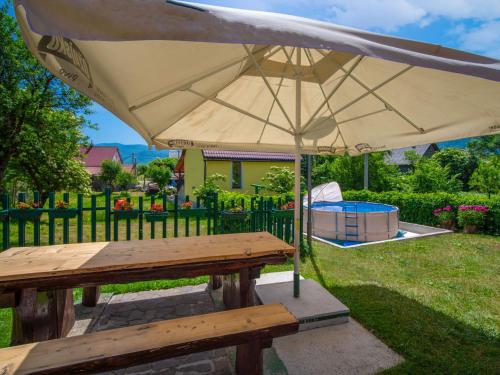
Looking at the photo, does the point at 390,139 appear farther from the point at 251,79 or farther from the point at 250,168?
the point at 250,168

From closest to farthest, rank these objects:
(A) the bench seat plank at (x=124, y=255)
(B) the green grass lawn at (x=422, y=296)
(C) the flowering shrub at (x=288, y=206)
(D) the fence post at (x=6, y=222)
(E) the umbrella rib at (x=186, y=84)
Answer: (A) the bench seat plank at (x=124, y=255) < (B) the green grass lawn at (x=422, y=296) < (E) the umbrella rib at (x=186, y=84) < (D) the fence post at (x=6, y=222) < (C) the flowering shrub at (x=288, y=206)

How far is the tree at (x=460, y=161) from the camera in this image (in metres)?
32.7

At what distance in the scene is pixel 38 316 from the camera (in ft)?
8.54

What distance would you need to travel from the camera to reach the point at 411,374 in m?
2.57

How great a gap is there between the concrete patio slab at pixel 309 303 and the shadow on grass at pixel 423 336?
370 millimetres

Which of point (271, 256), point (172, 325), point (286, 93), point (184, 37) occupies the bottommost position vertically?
point (172, 325)

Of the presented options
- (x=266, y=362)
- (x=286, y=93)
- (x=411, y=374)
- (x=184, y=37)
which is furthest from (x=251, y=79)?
(x=411, y=374)

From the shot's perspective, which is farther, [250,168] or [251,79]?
[250,168]

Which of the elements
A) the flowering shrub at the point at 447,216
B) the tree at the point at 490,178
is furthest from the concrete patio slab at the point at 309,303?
the tree at the point at 490,178

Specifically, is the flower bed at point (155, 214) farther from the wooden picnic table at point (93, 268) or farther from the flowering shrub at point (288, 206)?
the flowering shrub at point (288, 206)

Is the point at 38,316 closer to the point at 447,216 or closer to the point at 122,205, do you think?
the point at 122,205

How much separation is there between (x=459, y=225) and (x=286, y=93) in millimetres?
9091

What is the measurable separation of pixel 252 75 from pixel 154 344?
3360 millimetres

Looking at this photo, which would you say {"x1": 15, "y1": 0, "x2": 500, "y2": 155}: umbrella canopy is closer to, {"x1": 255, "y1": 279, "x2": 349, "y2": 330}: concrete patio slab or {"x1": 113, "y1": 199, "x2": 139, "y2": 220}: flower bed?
{"x1": 113, "y1": 199, "x2": 139, "y2": 220}: flower bed
